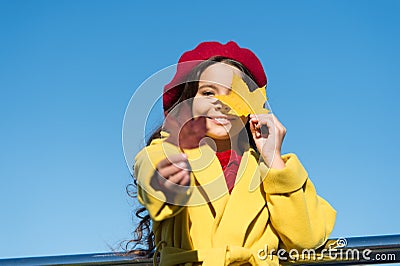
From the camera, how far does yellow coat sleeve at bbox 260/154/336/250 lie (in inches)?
77.3

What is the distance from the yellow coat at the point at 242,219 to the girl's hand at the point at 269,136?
0.12 feet

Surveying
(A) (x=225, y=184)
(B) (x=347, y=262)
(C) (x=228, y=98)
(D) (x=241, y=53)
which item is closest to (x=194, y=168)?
(A) (x=225, y=184)

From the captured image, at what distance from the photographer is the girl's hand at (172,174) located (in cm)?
163

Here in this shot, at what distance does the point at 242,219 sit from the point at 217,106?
0.38 metres

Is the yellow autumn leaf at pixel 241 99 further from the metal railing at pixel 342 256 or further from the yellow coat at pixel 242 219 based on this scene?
the metal railing at pixel 342 256

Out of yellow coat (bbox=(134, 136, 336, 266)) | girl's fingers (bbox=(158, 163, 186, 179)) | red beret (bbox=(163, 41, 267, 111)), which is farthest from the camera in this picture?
red beret (bbox=(163, 41, 267, 111))

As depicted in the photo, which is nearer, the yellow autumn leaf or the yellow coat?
the yellow coat

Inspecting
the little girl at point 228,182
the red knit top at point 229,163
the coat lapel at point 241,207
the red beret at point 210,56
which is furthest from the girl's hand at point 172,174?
the red beret at point 210,56

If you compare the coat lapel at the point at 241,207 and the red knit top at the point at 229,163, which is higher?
the red knit top at the point at 229,163

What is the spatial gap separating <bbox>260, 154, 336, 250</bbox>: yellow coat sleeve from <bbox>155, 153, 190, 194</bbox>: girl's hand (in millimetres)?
427

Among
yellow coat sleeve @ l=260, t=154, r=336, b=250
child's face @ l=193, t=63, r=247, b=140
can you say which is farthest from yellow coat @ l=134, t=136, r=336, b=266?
child's face @ l=193, t=63, r=247, b=140

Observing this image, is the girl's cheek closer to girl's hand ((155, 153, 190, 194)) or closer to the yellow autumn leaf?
the yellow autumn leaf

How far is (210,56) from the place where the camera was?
87.4 inches

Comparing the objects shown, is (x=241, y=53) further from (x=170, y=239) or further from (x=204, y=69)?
(x=170, y=239)
